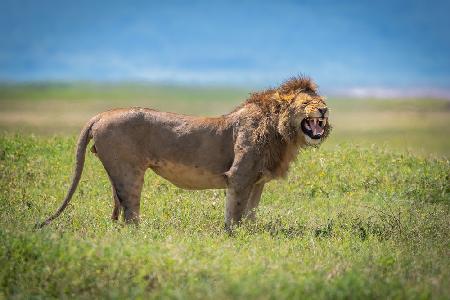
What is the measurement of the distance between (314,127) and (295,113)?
0.98 ft

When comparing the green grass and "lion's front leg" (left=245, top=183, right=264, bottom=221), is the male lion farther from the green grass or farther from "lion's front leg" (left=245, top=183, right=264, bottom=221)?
the green grass

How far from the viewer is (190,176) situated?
12117mm

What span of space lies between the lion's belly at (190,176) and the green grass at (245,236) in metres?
0.53

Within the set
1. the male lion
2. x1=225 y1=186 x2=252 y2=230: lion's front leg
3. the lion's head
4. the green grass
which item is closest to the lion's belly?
the male lion

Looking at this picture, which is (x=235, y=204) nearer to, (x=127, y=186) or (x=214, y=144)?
(x=214, y=144)

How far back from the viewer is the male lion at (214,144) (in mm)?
11820

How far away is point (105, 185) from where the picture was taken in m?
14.9

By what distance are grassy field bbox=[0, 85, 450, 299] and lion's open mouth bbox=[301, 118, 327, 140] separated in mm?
1245

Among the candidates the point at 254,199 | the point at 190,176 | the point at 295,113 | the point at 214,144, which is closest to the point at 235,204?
the point at 254,199

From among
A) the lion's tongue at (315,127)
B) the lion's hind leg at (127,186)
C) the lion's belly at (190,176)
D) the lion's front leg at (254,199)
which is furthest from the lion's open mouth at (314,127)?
the lion's hind leg at (127,186)

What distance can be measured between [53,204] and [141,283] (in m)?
4.83

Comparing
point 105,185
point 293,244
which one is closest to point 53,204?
point 105,185

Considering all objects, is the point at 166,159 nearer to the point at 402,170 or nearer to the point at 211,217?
the point at 211,217

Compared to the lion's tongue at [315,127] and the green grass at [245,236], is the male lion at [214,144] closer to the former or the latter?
the lion's tongue at [315,127]
